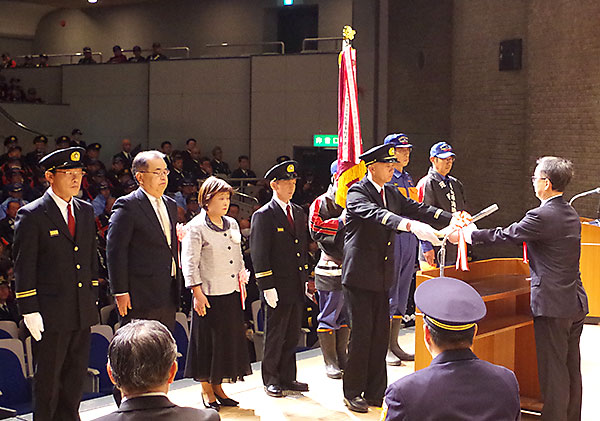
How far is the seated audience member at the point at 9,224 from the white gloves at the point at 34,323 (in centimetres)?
438

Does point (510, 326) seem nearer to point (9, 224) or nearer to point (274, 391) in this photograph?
point (274, 391)

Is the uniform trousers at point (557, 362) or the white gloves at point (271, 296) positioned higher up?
the white gloves at point (271, 296)

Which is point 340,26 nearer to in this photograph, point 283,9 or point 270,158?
point 283,9

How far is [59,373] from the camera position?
4.00 metres

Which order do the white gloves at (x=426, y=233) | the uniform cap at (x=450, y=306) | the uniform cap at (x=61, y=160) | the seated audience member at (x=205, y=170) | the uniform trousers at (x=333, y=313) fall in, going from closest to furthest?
the uniform cap at (x=450, y=306), the uniform cap at (x=61, y=160), the white gloves at (x=426, y=233), the uniform trousers at (x=333, y=313), the seated audience member at (x=205, y=170)

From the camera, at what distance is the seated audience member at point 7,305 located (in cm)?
675

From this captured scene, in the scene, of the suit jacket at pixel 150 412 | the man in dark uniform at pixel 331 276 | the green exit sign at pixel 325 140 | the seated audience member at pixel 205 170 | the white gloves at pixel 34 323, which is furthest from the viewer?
the green exit sign at pixel 325 140

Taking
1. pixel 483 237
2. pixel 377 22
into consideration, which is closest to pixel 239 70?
pixel 377 22

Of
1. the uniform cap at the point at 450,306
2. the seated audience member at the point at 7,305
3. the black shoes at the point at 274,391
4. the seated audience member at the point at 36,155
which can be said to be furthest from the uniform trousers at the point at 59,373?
the seated audience member at the point at 36,155

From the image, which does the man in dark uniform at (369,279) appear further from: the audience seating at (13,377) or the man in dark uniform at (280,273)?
the audience seating at (13,377)

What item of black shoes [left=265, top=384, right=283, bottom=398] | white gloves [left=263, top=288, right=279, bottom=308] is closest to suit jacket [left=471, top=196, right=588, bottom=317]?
white gloves [left=263, top=288, right=279, bottom=308]

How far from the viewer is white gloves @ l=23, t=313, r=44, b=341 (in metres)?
3.86

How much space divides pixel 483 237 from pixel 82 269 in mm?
2182

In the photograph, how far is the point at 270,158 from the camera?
1393cm
